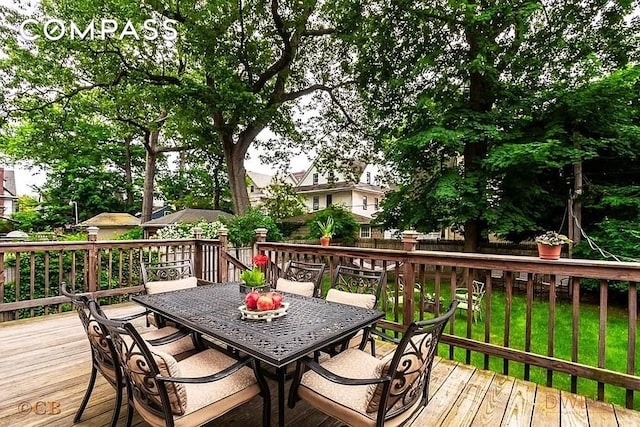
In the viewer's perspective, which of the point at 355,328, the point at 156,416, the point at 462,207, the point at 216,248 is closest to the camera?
the point at 156,416

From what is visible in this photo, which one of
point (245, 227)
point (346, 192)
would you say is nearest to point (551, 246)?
point (245, 227)

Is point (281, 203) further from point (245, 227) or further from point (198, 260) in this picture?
point (198, 260)

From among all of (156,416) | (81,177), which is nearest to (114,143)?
(81,177)

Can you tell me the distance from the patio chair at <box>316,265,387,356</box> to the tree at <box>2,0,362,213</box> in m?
7.61

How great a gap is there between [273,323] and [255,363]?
1.08ft

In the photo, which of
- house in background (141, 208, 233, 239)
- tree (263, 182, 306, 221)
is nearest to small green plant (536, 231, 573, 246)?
house in background (141, 208, 233, 239)

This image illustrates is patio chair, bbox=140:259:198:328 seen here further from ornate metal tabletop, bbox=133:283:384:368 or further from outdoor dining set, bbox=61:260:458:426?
outdoor dining set, bbox=61:260:458:426

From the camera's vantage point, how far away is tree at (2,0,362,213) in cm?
852

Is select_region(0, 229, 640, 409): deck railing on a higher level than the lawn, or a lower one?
higher

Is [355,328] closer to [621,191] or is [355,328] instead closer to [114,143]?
[621,191]

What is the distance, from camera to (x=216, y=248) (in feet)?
19.4

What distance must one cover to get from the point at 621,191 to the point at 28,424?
10002mm

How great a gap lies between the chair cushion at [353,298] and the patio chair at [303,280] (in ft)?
1.06

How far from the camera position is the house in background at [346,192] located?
1748 centimetres
